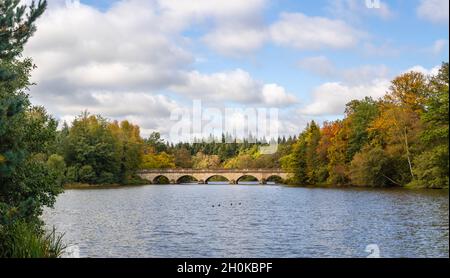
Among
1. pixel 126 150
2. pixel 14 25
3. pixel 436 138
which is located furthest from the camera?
pixel 126 150

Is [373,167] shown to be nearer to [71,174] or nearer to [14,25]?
[71,174]

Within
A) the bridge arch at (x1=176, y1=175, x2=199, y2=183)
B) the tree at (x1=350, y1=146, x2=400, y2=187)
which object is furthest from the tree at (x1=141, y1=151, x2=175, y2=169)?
the tree at (x1=350, y1=146, x2=400, y2=187)

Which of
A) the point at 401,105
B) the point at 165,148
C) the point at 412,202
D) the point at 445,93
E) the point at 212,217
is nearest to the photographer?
the point at 212,217

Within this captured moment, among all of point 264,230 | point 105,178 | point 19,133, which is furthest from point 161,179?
point 19,133

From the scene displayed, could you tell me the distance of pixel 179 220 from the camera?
95.1 ft

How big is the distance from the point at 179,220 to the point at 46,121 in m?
12.7

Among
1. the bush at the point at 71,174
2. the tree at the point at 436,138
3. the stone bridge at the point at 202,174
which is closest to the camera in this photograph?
the bush at the point at 71,174

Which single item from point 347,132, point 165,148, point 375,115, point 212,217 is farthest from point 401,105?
point 165,148

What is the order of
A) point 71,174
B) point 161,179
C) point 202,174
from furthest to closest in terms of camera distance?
point 161,179 < point 202,174 < point 71,174

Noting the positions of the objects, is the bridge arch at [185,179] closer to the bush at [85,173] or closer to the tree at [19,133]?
→ the bush at [85,173]

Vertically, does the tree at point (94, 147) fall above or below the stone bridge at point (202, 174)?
above

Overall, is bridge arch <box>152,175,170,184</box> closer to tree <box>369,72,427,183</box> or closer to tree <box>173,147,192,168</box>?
tree <box>173,147,192,168</box>

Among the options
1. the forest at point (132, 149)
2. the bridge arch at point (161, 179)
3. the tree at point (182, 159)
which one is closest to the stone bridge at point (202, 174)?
the bridge arch at point (161, 179)
